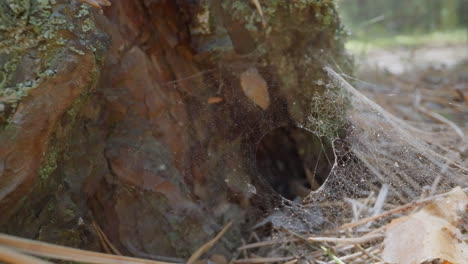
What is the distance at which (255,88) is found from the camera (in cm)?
166

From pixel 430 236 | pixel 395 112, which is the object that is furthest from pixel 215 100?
pixel 395 112

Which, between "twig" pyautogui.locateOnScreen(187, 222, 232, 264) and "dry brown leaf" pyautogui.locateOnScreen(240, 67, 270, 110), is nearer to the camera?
"twig" pyautogui.locateOnScreen(187, 222, 232, 264)

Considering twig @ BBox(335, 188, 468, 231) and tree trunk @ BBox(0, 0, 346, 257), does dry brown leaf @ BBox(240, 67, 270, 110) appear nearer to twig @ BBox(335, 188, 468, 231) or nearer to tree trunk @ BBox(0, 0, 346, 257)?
tree trunk @ BBox(0, 0, 346, 257)

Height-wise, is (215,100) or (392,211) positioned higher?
(215,100)

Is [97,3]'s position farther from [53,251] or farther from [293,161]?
[293,161]

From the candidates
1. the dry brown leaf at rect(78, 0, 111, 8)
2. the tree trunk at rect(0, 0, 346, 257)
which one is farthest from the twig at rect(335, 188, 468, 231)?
the dry brown leaf at rect(78, 0, 111, 8)

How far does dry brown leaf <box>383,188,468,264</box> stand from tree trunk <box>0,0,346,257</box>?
1.50 feet

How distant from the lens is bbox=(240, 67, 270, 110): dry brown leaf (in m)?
1.64

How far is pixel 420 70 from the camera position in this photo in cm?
396

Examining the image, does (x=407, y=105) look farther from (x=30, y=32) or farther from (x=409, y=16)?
(x=409, y=16)

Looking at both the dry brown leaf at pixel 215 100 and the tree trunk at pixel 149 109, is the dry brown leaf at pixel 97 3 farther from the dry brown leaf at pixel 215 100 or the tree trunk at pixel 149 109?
the dry brown leaf at pixel 215 100

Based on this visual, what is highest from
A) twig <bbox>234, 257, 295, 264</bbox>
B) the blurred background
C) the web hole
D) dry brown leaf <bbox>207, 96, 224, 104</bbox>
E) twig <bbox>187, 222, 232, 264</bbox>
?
the blurred background

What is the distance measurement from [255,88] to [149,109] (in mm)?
458

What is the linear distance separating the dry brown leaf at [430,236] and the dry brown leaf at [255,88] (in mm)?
702
